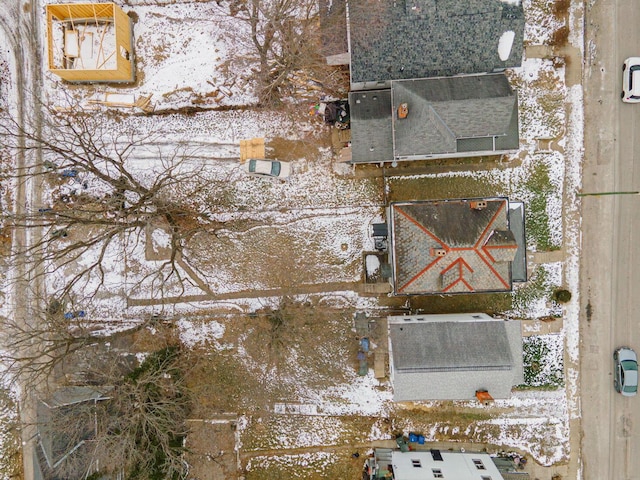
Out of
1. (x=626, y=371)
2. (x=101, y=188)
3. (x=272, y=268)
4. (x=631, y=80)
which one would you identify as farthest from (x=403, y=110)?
(x=626, y=371)

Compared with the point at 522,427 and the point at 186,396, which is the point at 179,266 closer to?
A: the point at 186,396

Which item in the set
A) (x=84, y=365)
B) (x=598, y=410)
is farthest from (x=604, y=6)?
(x=84, y=365)

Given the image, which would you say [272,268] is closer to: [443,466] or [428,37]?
[443,466]

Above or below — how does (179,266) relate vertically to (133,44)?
below

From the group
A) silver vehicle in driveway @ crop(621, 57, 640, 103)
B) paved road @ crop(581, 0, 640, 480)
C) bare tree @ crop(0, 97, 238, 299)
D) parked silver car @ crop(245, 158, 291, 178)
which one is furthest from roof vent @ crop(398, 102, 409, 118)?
silver vehicle in driveway @ crop(621, 57, 640, 103)

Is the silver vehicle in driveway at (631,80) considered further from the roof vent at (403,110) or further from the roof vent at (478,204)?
the roof vent at (403,110)
